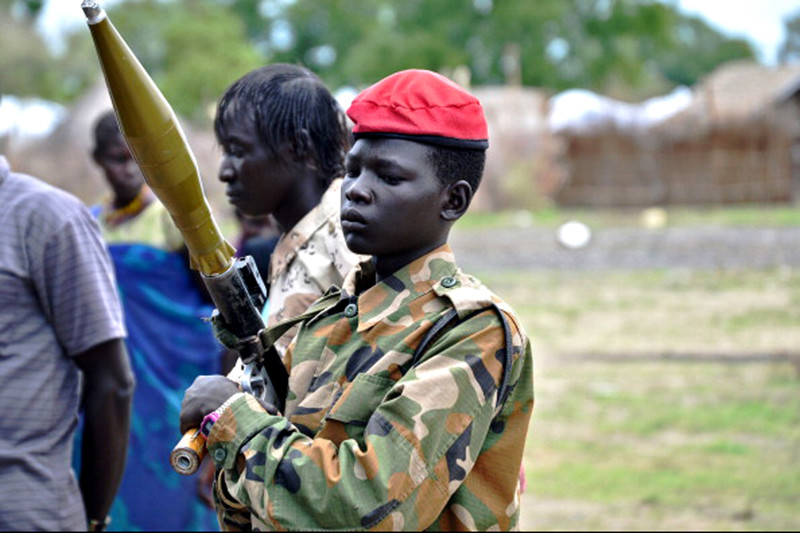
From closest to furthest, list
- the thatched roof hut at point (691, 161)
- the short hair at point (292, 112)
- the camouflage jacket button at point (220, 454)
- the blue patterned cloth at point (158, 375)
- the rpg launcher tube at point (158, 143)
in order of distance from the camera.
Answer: the rpg launcher tube at point (158, 143)
the camouflage jacket button at point (220, 454)
the short hair at point (292, 112)
the blue patterned cloth at point (158, 375)
the thatched roof hut at point (691, 161)

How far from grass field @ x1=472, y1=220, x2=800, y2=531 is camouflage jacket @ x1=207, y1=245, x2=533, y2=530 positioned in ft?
12.6

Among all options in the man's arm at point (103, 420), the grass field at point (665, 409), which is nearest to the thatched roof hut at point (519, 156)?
the grass field at point (665, 409)

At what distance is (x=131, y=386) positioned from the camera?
329 cm

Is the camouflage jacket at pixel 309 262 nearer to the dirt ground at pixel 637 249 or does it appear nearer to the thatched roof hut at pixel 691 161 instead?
the dirt ground at pixel 637 249

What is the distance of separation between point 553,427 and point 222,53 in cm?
4004

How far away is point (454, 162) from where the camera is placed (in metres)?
2.22

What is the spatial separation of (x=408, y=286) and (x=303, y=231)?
876mm

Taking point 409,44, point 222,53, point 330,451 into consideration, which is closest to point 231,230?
point 330,451

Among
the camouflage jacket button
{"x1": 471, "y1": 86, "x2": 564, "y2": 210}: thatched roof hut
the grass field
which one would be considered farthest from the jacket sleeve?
{"x1": 471, "y1": 86, "x2": 564, "y2": 210}: thatched roof hut

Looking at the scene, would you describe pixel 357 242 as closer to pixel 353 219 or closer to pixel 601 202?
pixel 353 219

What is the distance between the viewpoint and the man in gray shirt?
2.97 meters

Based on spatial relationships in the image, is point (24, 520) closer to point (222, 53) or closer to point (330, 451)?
point (330, 451)

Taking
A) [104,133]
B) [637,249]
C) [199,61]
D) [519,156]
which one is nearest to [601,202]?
[519,156]

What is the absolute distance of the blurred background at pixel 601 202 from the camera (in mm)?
6902
